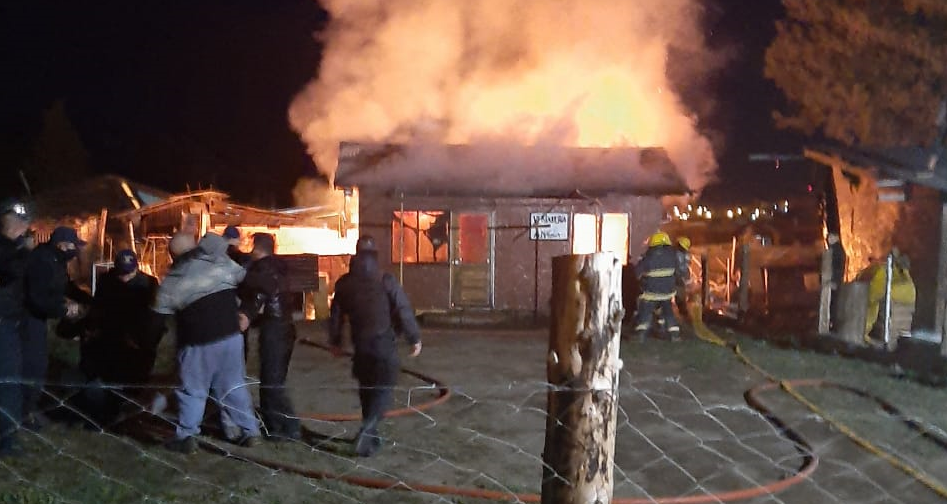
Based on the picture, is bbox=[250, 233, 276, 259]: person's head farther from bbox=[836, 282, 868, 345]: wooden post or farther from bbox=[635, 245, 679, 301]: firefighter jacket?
bbox=[836, 282, 868, 345]: wooden post

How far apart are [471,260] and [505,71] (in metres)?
3.86

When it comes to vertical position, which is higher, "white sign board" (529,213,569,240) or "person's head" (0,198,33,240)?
"white sign board" (529,213,569,240)

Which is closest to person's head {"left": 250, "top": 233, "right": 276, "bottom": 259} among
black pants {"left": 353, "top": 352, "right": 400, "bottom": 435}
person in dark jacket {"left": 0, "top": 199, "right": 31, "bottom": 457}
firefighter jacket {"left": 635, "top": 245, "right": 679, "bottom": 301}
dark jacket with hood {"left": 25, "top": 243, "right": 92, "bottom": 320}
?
black pants {"left": 353, "top": 352, "right": 400, "bottom": 435}

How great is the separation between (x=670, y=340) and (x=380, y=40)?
28.3ft

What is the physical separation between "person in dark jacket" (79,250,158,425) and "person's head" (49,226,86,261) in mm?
324

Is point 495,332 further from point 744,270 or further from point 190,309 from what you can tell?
point 190,309

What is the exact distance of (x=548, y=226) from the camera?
16.9m

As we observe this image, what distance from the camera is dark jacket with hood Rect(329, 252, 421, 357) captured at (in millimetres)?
6199

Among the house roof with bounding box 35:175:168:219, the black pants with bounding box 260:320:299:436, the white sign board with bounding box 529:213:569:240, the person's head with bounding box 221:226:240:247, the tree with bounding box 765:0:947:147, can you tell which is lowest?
the black pants with bounding box 260:320:299:436

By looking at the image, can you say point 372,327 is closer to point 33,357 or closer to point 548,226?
point 33,357

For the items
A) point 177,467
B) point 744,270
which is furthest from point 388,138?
point 177,467

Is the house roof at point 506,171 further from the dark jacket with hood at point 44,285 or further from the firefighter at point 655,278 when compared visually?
the dark jacket with hood at point 44,285

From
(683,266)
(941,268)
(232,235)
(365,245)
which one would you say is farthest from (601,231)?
(365,245)

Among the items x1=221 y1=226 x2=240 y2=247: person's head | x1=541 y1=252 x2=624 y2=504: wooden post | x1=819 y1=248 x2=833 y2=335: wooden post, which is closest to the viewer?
x1=541 y1=252 x2=624 y2=504: wooden post
